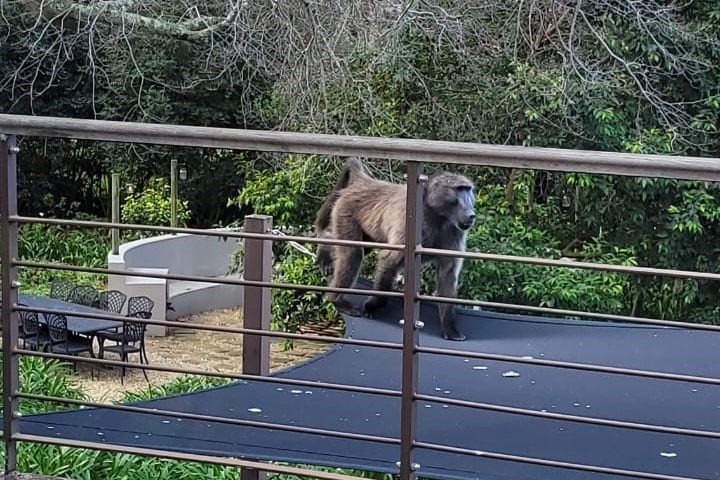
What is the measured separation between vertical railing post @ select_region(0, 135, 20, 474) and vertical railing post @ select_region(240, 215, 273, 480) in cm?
55

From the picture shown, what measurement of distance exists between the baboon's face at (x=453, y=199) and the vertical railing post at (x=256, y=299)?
213 centimetres

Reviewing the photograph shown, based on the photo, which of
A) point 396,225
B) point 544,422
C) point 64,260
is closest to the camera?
point 544,422

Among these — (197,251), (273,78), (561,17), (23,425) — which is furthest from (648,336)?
(197,251)

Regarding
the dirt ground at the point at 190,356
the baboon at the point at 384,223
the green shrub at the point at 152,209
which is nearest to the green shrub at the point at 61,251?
the green shrub at the point at 152,209

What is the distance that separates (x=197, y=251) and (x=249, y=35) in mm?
5804

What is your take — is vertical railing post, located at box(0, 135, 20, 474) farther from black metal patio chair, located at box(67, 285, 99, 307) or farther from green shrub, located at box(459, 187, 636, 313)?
black metal patio chair, located at box(67, 285, 99, 307)

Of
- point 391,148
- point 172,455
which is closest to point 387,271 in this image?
point 172,455

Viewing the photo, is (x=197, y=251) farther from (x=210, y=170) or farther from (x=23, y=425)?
(x=23, y=425)

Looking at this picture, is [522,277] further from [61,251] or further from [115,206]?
[61,251]

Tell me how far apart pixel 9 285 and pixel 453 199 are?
116 inches

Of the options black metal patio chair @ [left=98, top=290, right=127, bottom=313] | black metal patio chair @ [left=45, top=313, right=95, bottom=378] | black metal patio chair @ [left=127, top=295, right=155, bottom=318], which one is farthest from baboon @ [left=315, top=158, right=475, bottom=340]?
black metal patio chair @ [left=98, top=290, right=127, bottom=313]

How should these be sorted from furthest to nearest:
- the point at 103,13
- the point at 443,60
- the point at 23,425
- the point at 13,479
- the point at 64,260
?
the point at 64,260 < the point at 443,60 < the point at 103,13 < the point at 23,425 < the point at 13,479

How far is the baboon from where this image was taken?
5023mm

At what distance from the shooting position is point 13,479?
248 cm
